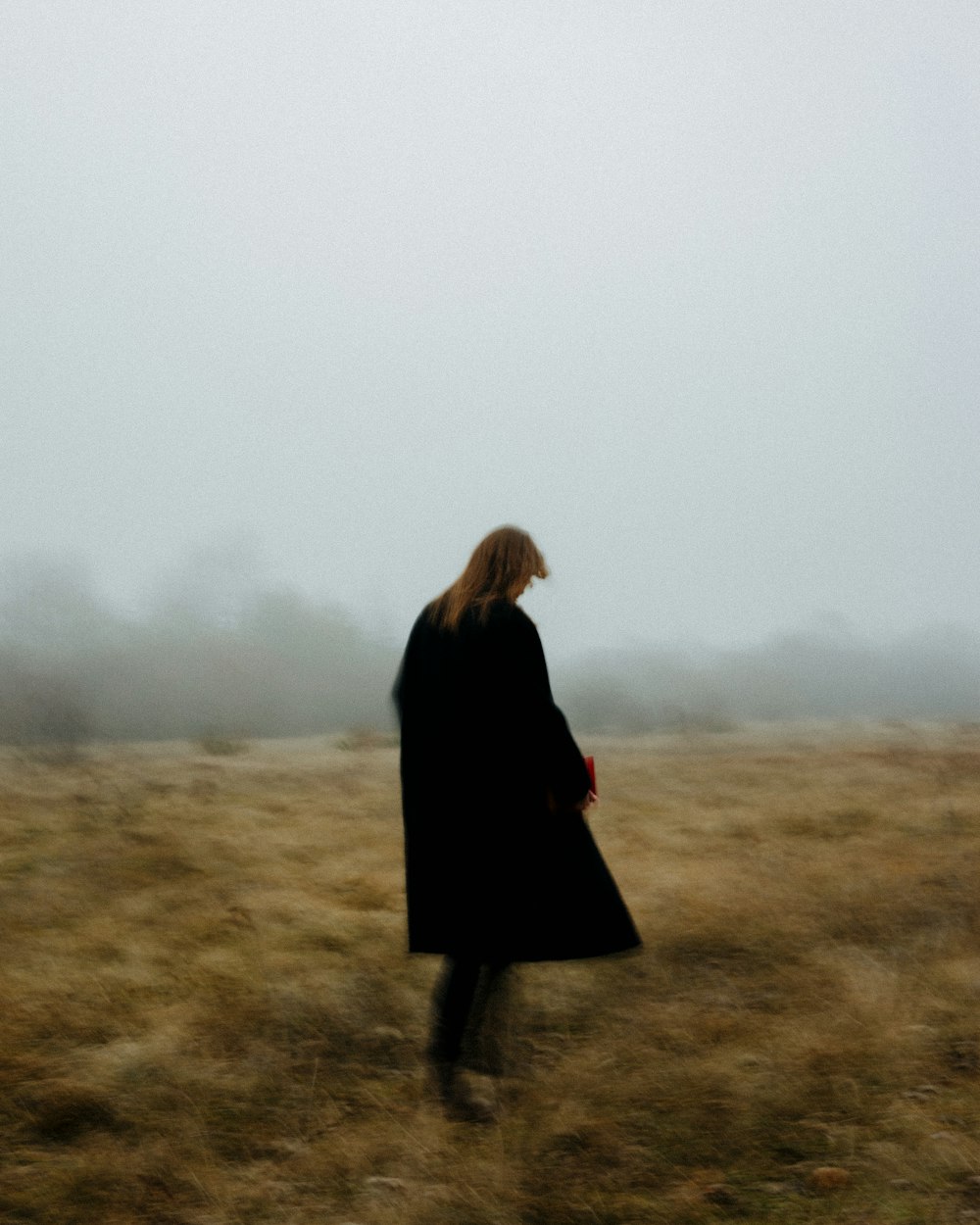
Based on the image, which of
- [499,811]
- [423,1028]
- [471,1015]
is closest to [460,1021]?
[471,1015]

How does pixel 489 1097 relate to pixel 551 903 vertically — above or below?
below

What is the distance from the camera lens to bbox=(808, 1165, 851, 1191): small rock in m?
3.42

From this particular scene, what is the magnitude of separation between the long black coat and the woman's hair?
4 cm

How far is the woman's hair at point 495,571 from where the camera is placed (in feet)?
13.1

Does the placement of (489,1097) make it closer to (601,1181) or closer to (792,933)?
(601,1181)

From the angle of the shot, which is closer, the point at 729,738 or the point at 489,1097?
the point at 489,1097

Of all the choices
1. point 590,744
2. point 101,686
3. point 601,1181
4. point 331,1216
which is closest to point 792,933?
point 601,1181

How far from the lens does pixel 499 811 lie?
4.00 m

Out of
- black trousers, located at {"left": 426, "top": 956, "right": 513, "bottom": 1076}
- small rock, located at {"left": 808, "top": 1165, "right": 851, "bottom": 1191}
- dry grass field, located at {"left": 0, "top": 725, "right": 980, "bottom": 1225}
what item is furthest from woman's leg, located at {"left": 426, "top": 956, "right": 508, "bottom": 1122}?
small rock, located at {"left": 808, "top": 1165, "right": 851, "bottom": 1191}

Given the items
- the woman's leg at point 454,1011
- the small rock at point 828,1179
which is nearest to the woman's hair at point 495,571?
the woman's leg at point 454,1011

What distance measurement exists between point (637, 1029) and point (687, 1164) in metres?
1.20

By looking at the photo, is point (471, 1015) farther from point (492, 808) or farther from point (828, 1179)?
point (828, 1179)

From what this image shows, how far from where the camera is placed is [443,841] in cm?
404

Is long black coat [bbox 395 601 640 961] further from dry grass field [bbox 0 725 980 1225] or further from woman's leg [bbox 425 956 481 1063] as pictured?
dry grass field [bbox 0 725 980 1225]
